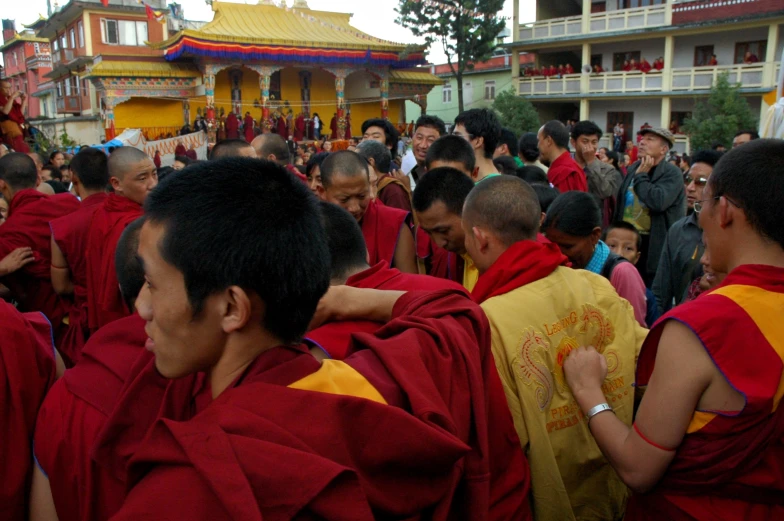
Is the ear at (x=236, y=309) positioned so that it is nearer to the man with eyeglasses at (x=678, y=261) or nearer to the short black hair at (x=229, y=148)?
the man with eyeglasses at (x=678, y=261)

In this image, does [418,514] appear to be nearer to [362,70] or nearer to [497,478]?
[497,478]

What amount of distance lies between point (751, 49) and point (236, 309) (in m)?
22.6

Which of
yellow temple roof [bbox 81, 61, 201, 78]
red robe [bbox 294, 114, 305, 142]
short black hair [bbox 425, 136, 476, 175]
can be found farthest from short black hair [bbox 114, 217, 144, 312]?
red robe [bbox 294, 114, 305, 142]

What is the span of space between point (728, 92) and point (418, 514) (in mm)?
18063

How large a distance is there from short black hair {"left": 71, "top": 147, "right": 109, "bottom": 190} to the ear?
9.49ft

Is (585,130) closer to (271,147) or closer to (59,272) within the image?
(271,147)

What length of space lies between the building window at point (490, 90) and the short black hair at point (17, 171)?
24.9m

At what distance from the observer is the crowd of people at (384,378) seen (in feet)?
2.89

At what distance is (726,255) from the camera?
1490mm

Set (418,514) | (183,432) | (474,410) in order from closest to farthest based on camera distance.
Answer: (183,432), (418,514), (474,410)

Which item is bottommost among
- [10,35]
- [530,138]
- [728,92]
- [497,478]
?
[497,478]

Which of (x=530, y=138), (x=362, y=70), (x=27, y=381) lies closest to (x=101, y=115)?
(x=362, y=70)

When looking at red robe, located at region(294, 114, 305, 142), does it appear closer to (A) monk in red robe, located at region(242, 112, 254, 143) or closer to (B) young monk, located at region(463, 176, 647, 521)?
(A) monk in red robe, located at region(242, 112, 254, 143)

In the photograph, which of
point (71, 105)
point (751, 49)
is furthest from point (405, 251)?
point (71, 105)
